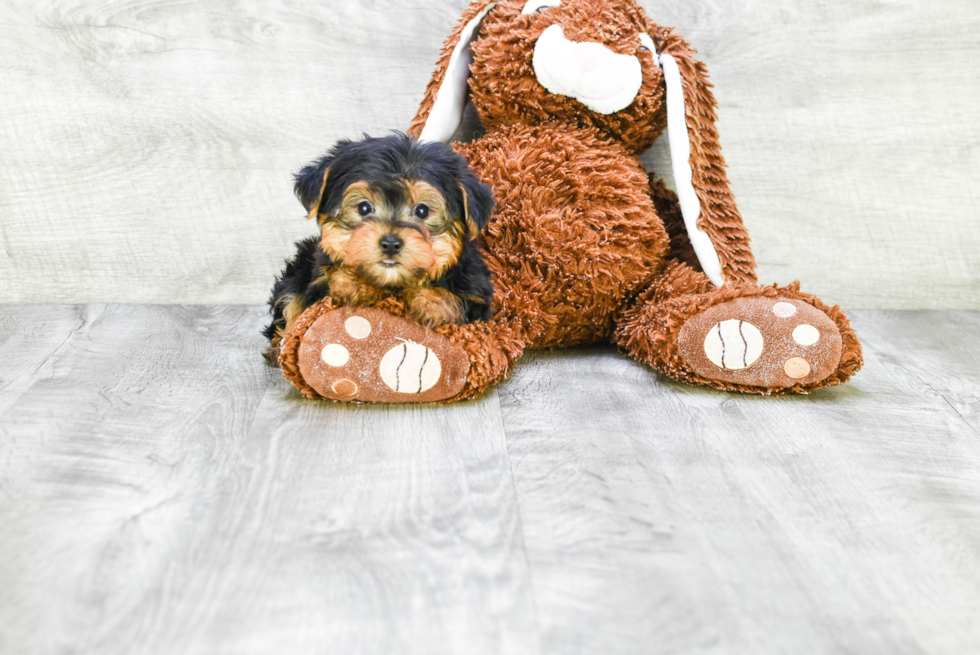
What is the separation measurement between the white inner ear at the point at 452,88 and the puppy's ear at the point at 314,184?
512mm

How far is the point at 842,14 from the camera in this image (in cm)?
261

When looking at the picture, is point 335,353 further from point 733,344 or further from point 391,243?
point 733,344

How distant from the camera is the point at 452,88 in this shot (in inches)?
89.4

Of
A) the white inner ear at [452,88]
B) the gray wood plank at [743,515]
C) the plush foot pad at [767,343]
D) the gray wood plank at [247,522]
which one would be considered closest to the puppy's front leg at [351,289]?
the gray wood plank at [247,522]

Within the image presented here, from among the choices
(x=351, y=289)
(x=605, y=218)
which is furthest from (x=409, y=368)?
(x=605, y=218)

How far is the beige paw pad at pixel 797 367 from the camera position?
191 centimetres

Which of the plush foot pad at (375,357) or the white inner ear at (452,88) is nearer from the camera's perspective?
the plush foot pad at (375,357)

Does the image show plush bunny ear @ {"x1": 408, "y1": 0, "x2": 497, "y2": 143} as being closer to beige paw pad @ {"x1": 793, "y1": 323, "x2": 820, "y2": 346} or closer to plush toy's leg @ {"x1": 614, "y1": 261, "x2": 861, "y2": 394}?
plush toy's leg @ {"x1": 614, "y1": 261, "x2": 861, "y2": 394}

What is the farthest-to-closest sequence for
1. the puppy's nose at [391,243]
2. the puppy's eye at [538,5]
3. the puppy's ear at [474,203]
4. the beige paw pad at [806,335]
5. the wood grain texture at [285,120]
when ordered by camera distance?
the wood grain texture at [285,120] → the puppy's eye at [538,5] → the beige paw pad at [806,335] → the puppy's ear at [474,203] → the puppy's nose at [391,243]

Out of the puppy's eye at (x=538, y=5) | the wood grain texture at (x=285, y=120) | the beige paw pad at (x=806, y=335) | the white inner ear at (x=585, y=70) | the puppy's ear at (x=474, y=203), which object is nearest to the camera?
the puppy's ear at (x=474, y=203)

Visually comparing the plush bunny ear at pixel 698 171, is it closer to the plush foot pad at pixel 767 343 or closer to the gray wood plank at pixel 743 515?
the plush foot pad at pixel 767 343

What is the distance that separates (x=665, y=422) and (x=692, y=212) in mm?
642

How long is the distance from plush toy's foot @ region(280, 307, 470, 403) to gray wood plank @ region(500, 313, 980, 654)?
0.63ft

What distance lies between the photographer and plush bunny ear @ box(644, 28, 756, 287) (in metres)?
2.18
